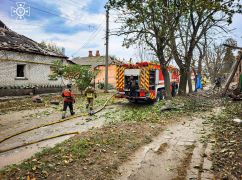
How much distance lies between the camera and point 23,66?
2219 cm

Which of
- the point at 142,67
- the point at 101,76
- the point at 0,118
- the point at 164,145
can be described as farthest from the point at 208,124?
the point at 101,76

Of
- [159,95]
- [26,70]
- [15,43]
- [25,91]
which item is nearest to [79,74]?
[26,70]

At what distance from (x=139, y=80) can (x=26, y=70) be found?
10841 mm

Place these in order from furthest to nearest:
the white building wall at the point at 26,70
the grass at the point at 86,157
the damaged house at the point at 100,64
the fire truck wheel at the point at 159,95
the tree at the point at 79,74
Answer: the damaged house at the point at 100,64 → the tree at the point at 79,74 → the white building wall at the point at 26,70 → the fire truck wheel at the point at 159,95 → the grass at the point at 86,157

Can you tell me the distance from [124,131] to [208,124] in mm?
4238

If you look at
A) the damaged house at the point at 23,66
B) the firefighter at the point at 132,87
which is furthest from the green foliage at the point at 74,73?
the firefighter at the point at 132,87

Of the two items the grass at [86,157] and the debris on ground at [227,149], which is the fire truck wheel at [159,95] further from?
the grass at [86,157]

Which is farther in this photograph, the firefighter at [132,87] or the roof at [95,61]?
the roof at [95,61]

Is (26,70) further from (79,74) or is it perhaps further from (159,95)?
(159,95)

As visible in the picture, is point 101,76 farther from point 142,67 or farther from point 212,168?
point 212,168

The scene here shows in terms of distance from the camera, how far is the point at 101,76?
4772 centimetres

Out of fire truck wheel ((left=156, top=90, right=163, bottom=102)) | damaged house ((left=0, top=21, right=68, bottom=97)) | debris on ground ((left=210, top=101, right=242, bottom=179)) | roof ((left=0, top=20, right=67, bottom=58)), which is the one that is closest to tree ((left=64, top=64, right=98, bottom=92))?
damaged house ((left=0, top=21, right=68, bottom=97))

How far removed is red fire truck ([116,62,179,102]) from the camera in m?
16.7

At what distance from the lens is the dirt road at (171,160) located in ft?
19.6
